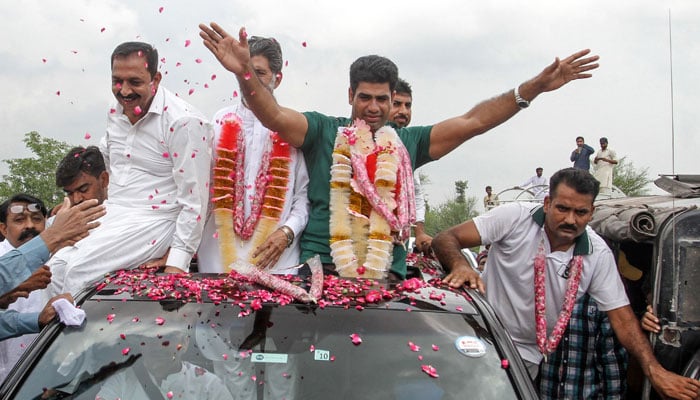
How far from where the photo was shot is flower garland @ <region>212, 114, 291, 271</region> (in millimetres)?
3747

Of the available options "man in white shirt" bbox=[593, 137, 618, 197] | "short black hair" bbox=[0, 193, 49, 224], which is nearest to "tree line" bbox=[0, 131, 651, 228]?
"man in white shirt" bbox=[593, 137, 618, 197]

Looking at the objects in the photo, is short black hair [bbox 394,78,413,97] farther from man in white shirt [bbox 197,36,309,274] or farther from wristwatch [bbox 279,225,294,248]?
wristwatch [bbox 279,225,294,248]

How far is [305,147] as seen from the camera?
3.73m

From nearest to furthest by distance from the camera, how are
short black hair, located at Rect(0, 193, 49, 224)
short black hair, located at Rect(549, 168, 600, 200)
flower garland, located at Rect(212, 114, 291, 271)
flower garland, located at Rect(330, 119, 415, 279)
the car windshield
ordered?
the car windshield
flower garland, located at Rect(330, 119, 415, 279)
flower garland, located at Rect(212, 114, 291, 271)
short black hair, located at Rect(549, 168, 600, 200)
short black hair, located at Rect(0, 193, 49, 224)

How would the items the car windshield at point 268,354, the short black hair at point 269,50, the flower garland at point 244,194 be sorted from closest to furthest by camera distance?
the car windshield at point 268,354, the flower garland at point 244,194, the short black hair at point 269,50

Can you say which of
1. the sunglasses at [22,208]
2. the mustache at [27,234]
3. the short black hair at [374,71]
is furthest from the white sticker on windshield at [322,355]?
the sunglasses at [22,208]

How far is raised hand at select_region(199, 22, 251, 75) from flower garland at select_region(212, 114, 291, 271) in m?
0.54

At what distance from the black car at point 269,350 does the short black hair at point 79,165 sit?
4.89 ft

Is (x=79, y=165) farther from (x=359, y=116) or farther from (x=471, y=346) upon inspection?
(x=471, y=346)

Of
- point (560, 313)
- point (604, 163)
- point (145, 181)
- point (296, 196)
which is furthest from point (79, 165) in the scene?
point (604, 163)

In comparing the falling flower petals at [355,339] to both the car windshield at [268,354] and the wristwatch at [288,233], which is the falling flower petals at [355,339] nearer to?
the car windshield at [268,354]

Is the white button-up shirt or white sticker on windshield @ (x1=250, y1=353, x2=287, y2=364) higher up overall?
the white button-up shirt

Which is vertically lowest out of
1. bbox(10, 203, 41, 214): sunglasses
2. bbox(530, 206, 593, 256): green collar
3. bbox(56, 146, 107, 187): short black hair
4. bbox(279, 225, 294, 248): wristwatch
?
bbox(530, 206, 593, 256): green collar

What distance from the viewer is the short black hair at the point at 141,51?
3.65 m
